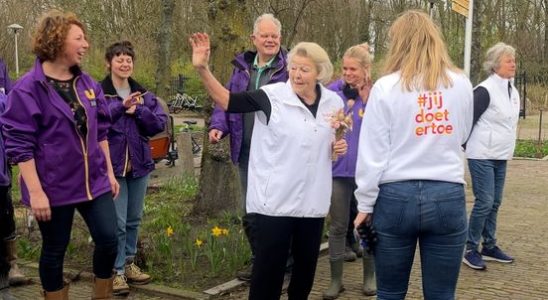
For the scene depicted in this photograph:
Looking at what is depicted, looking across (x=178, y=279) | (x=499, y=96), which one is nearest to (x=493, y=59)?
(x=499, y=96)

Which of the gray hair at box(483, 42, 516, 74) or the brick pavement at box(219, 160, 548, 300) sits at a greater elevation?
the gray hair at box(483, 42, 516, 74)

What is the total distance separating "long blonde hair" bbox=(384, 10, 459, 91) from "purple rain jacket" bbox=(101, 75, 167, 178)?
2.25m

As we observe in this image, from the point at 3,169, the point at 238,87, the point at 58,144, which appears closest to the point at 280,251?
the point at 58,144

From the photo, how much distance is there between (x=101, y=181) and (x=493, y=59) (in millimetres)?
3598

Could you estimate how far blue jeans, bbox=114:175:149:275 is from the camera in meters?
4.98

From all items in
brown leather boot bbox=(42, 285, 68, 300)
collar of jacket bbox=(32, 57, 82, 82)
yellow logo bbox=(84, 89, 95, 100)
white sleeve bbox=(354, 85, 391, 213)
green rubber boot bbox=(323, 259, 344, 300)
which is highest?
collar of jacket bbox=(32, 57, 82, 82)

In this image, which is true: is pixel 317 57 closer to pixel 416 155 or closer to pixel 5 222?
pixel 416 155

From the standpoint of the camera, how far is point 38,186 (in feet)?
12.7

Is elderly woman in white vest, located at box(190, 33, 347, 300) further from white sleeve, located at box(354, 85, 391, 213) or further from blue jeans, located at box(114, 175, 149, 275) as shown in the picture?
blue jeans, located at box(114, 175, 149, 275)

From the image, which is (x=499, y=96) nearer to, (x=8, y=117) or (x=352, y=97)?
(x=352, y=97)

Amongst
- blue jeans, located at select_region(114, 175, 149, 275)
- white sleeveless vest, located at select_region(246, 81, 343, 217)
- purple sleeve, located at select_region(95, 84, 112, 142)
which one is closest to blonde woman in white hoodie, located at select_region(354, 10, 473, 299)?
white sleeveless vest, located at select_region(246, 81, 343, 217)

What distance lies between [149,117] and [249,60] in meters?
0.87

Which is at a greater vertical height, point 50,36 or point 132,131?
point 50,36

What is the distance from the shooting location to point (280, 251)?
3852mm
